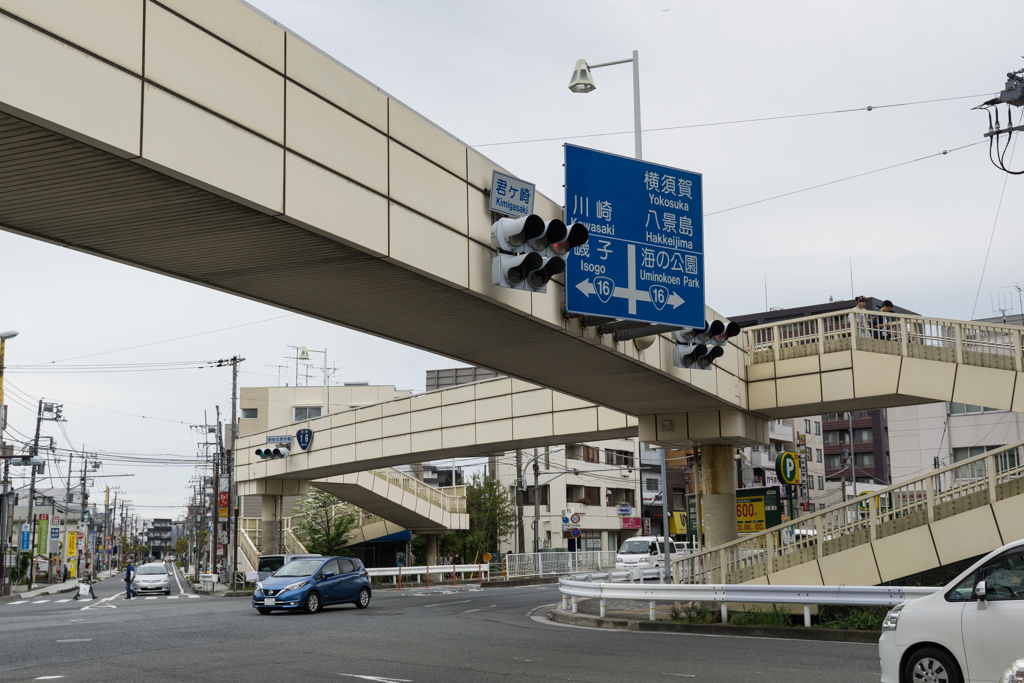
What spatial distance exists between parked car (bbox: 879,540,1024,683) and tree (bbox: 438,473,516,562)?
45909 millimetres

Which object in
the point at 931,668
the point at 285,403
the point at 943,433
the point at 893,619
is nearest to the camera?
the point at 931,668

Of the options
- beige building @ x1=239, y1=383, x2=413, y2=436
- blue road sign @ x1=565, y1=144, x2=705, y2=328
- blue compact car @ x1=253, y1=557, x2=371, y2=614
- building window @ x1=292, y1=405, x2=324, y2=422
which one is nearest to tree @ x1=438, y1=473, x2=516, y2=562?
beige building @ x1=239, y1=383, x2=413, y2=436

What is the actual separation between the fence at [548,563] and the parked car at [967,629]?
1427 inches

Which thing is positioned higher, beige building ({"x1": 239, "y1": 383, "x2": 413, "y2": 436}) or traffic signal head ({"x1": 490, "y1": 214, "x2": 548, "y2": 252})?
beige building ({"x1": 239, "y1": 383, "x2": 413, "y2": 436})

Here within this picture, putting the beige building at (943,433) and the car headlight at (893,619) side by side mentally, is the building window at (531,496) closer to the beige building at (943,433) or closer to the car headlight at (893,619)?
the beige building at (943,433)

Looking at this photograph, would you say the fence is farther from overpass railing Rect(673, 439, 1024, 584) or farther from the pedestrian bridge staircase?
overpass railing Rect(673, 439, 1024, 584)

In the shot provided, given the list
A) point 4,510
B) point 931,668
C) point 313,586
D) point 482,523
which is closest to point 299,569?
point 313,586

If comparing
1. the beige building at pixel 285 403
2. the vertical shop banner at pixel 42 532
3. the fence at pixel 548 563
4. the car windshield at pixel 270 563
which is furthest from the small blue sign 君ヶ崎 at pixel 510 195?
the vertical shop banner at pixel 42 532

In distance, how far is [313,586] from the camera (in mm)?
24344

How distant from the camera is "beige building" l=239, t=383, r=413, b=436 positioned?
7562cm

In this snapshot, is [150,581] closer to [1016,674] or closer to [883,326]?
[883,326]

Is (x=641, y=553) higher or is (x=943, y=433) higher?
(x=943, y=433)

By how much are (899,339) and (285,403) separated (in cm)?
6234

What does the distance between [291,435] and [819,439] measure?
205 feet
